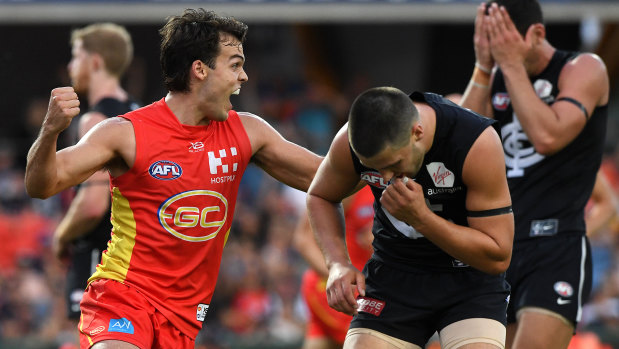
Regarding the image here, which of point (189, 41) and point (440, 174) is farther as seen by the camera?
point (189, 41)

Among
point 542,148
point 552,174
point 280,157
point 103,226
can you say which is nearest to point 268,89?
point 103,226

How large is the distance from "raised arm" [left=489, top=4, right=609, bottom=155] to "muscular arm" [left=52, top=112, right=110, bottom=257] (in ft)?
9.36

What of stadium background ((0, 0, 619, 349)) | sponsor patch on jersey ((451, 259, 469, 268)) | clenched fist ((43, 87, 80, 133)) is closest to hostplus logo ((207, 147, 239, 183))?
clenched fist ((43, 87, 80, 133))

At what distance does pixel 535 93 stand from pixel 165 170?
7.70 feet

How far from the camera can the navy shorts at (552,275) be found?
535 centimetres

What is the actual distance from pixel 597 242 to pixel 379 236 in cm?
786

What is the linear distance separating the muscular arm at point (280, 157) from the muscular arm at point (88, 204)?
5.44 feet

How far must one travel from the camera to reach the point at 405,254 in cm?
461

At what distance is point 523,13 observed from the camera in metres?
5.49

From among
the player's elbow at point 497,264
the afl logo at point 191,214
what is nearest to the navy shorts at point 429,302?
the player's elbow at point 497,264

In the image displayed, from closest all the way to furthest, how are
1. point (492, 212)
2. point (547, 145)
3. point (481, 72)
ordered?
point (492, 212) → point (547, 145) → point (481, 72)

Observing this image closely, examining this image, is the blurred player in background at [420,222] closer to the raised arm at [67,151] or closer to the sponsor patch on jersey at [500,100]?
the raised arm at [67,151]

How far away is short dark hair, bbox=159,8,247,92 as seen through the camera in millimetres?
4801

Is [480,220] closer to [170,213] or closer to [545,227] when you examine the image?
[545,227]
